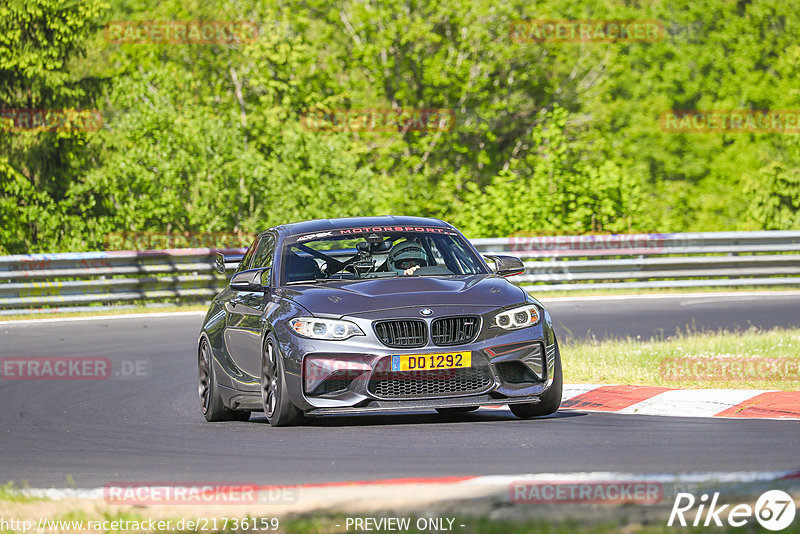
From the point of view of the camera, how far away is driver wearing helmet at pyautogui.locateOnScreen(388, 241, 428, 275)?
9.65m

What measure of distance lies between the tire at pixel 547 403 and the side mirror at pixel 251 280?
83.0 inches

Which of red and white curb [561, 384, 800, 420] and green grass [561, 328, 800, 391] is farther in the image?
green grass [561, 328, 800, 391]

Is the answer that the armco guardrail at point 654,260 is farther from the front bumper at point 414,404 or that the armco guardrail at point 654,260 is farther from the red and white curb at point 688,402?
the front bumper at point 414,404

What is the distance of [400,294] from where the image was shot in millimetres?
8680

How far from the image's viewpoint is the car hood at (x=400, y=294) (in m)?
8.55

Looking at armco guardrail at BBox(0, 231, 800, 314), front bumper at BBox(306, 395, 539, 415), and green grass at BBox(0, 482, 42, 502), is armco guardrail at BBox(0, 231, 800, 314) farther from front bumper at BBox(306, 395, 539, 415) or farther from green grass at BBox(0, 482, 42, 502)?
green grass at BBox(0, 482, 42, 502)

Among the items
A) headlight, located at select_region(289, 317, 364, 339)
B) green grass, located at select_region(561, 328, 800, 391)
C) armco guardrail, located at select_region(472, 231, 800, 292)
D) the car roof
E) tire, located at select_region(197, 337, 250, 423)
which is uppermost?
the car roof

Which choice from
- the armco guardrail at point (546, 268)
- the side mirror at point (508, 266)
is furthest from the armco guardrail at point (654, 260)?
the side mirror at point (508, 266)

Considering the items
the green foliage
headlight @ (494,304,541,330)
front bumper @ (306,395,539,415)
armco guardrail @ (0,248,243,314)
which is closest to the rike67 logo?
front bumper @ (306,395,539,415)

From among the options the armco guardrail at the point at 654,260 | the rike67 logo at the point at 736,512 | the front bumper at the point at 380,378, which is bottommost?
the armco guardrail at the point at 654,260

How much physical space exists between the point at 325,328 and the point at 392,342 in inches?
17.7

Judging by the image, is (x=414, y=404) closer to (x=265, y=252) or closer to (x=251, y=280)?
(x=251, y=280)

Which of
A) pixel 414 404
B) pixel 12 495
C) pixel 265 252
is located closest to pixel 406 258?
pixel 265 252

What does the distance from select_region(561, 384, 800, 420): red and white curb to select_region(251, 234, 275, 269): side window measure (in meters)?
2.56
